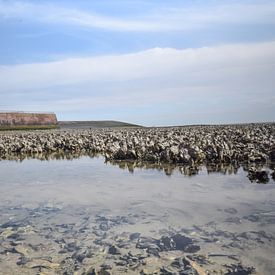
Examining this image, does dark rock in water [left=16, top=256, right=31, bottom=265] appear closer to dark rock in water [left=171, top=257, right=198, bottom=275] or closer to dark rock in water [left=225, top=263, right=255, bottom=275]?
dark rock in water [left=171, top=257, right=198, bottom=275]

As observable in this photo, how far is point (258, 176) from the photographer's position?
18.4ft

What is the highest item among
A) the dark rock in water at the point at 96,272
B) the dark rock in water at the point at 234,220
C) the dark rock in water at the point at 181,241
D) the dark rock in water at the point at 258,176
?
the dark rock in water at the point at 258,176

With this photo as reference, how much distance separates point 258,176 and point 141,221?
2.74 meters

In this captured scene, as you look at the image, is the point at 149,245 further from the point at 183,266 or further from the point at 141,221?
the point at 141,221

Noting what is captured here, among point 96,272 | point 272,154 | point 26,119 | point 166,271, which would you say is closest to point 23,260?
point 96,272

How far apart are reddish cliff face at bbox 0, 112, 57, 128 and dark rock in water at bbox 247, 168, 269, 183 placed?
111ft

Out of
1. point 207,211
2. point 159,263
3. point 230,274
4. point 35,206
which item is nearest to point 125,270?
point 159,263

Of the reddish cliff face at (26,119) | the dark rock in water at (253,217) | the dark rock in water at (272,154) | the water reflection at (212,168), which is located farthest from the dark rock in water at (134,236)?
the reddish cliff face at (26,119)

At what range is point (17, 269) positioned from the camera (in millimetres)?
2523

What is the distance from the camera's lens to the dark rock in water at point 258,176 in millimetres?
5371

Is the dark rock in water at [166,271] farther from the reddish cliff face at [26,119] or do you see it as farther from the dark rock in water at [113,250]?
the reddish cliff face at [26,119]

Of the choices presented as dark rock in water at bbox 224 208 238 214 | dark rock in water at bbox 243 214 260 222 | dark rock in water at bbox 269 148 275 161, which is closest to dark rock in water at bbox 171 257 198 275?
dark rock in water at bbox 243 214 260 222

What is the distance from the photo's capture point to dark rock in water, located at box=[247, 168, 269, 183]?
537cm

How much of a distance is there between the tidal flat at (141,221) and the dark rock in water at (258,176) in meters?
0.02
